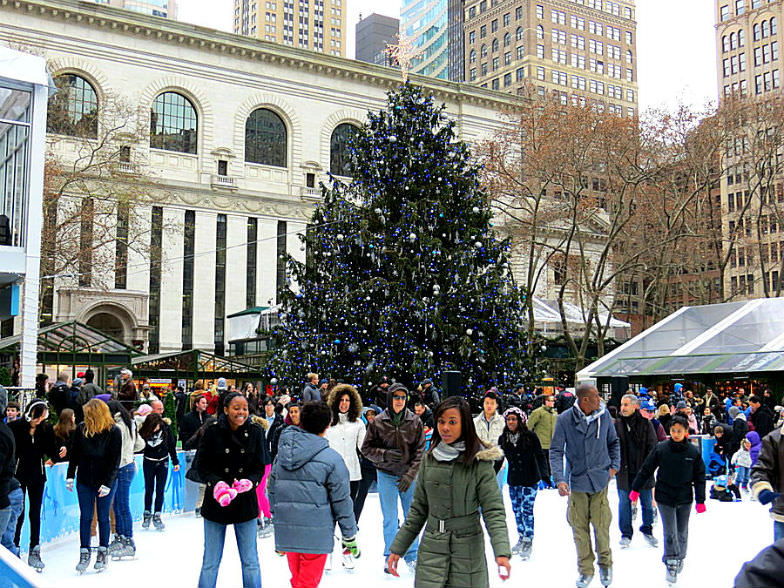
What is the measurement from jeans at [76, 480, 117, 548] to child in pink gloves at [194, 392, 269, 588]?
2611mm

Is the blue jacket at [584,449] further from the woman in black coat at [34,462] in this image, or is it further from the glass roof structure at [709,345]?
the glass roof structure at [709,345]

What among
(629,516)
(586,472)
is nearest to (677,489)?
(586,472)

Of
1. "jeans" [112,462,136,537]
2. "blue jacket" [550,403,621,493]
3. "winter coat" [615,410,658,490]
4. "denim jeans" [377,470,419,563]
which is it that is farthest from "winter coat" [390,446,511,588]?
"winter coat" [615,410,658,490]

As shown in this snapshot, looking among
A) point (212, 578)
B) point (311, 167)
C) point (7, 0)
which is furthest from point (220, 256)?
point (212, 578)

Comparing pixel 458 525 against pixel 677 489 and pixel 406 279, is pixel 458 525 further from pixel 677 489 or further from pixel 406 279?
pixel 406 279

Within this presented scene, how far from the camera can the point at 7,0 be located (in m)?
43.6

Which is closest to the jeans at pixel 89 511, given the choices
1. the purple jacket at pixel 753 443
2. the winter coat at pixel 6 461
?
the winter coat at pixel 6 461

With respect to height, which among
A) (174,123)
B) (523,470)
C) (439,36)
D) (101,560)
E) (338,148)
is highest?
(439,36)

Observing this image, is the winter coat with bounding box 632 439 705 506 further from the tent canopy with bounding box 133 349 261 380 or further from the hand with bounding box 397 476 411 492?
the tent canopy with bounding box 133 349 261 380

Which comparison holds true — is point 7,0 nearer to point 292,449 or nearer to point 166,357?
point 166,357

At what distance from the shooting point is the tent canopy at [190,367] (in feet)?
95.2

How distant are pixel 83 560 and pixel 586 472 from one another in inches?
195

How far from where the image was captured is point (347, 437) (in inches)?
361

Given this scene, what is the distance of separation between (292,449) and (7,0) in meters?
44.8
